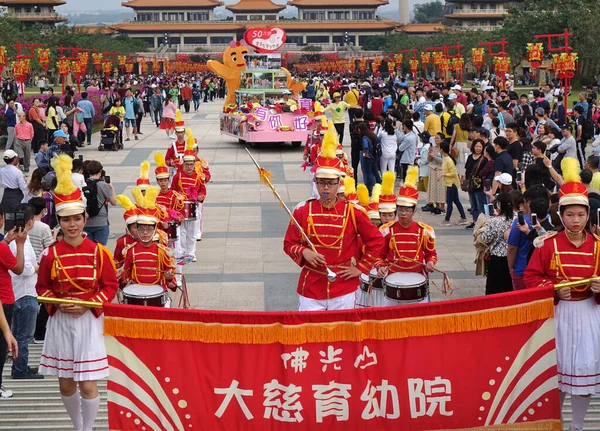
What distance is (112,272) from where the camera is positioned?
6.44m

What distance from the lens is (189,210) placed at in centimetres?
1226

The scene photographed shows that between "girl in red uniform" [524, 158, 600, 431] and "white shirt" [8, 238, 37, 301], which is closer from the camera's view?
"girl in red uniform" [524, 158, 600, 431]

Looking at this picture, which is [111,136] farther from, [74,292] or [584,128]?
[74,292]

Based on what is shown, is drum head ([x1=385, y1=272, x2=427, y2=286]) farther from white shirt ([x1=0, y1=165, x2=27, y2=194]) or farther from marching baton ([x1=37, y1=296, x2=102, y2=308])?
white shirt ([x1=0, y1=165, x2=27, y2=194])

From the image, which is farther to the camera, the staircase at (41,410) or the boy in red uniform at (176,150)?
the boy in red uniform at (176,150)

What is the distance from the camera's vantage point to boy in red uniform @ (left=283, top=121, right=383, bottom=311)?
7.09 meters

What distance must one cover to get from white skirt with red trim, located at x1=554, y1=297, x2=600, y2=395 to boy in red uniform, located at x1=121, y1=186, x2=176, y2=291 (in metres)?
3.15

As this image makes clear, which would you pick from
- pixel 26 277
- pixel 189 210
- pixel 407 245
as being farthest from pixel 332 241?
pixel 189 210

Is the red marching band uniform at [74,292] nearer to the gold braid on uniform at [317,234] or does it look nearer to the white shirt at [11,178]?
the gold braid on uniform at [317,234]

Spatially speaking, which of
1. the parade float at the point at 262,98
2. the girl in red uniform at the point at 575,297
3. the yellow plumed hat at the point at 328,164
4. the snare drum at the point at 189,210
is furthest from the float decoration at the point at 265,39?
the girl in red uniform at the point at 575,297

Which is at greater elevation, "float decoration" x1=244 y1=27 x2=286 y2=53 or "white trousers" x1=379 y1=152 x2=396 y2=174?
"float decoration" x1=244 y1=27 x2=286 y2=53

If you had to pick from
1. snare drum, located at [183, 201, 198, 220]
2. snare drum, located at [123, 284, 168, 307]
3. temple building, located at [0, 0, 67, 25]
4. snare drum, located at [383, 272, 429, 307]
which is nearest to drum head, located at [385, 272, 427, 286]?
snare drum, located at [383, 272, 429, 307]

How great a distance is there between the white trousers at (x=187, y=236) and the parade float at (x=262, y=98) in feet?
32.5

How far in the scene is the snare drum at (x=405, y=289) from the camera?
24.9 feet
